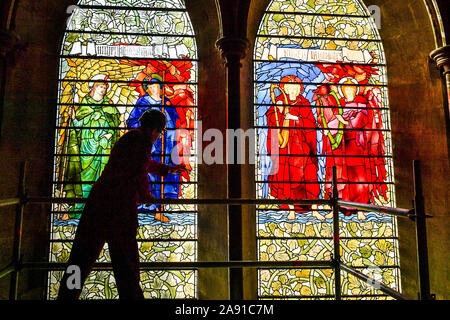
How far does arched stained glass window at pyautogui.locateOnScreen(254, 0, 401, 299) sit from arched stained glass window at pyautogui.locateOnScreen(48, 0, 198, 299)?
3.19 feet

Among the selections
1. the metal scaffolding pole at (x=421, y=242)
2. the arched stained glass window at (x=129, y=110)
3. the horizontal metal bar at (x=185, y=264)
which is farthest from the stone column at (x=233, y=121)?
the metal scaffolding pole at (x=421, y=242)

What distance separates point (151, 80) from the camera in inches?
183

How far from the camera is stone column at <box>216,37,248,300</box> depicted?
3592 mm

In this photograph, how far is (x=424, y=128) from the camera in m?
4.62

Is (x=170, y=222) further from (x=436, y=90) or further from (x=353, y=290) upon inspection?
(x=436, y=90)

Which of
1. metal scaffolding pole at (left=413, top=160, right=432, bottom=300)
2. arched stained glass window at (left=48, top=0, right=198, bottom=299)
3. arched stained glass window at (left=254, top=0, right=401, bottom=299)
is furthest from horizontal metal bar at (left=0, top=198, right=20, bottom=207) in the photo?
arched stained glass window at (left=254, top=0, right=401, bottom=299)

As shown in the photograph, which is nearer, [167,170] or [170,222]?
[167,170]

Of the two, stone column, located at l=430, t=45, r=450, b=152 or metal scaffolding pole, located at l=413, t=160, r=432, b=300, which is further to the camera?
stone column, located at l=430, t=45, r=450, b=152

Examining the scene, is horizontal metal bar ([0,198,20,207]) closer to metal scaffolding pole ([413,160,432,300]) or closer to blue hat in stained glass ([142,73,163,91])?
metal scaffolding pole ([413,160,432,300])

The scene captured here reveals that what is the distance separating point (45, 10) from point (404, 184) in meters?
5.23


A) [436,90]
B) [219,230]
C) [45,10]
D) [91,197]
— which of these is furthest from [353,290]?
[45,10]

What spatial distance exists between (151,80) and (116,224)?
3.05 m

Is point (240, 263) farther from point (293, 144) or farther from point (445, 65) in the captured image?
point (445, 65)

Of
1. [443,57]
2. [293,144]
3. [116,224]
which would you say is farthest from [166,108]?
[443,57]
